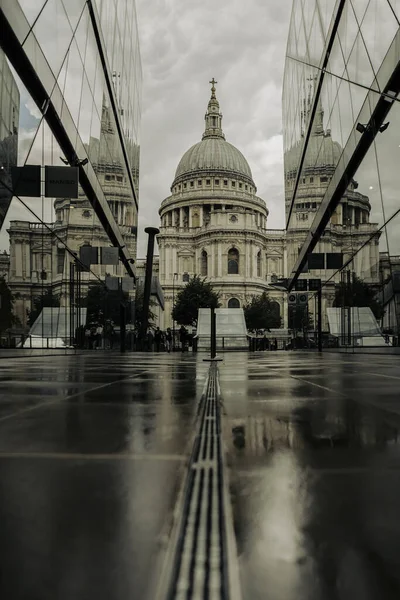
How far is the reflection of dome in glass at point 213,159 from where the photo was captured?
104125mm

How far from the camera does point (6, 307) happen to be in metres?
11.0

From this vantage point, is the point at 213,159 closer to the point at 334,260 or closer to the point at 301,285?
the point at 301,285

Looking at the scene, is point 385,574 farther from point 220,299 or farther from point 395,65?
point 220,299

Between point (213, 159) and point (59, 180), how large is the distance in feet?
315

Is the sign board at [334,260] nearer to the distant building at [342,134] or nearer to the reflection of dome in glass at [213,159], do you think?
the distant building at [342,134]

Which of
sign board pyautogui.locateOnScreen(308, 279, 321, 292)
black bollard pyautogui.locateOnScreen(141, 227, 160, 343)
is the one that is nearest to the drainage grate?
sign board pyautogui.locateOnScreen(308, 279, 321, 292)

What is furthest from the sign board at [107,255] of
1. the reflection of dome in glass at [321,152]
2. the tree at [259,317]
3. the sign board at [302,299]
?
the tree at [259,317]

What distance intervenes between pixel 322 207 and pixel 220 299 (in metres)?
65.5

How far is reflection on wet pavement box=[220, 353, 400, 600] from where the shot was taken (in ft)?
2.48

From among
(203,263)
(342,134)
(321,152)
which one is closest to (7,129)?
(342,134)

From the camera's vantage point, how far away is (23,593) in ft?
2.31

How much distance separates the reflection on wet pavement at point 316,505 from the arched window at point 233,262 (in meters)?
88.6

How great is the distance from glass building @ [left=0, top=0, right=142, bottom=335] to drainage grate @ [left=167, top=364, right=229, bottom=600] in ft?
27.9

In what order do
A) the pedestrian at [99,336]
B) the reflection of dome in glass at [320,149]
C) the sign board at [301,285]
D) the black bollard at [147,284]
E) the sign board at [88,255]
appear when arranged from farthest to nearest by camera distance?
the sign board at [301,285]
the black bollard at [147,284]
the pedestrian at [99,336]
the sign board at [88,255]
the reflection of dome in glass at [320,149]
